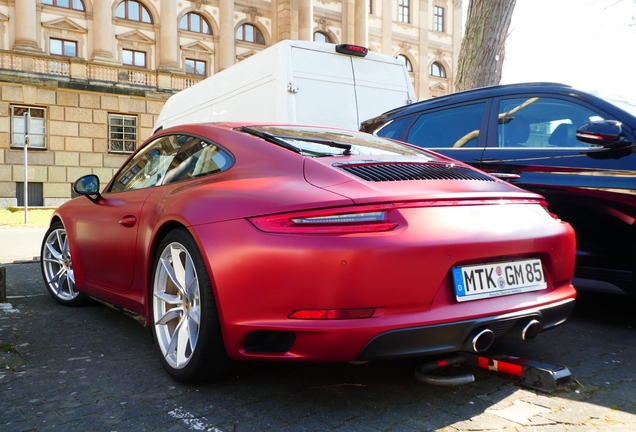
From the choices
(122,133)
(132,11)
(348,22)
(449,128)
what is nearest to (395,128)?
(449,128)

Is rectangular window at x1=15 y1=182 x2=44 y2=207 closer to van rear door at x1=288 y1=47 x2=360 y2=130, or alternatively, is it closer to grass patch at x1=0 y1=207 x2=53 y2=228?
grass patch at x1=0 y1=207 x2=53 y2=228

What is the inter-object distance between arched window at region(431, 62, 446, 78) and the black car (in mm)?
41262

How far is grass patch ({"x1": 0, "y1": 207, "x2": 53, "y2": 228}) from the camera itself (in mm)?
17312

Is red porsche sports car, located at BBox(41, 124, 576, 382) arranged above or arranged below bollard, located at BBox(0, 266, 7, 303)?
above

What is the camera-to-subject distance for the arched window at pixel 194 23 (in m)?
33.2

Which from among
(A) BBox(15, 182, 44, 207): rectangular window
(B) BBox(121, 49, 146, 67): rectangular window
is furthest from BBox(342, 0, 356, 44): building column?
(A) BBox(15, 182, 44, 207): rectangular window

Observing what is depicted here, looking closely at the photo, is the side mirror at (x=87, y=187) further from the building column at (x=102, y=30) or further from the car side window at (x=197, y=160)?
the building column at (x=102, y=30)

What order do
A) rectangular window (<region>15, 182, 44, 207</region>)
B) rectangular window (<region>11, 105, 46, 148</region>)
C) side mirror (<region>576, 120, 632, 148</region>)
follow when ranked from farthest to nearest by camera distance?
1. rectangular window (<region>15, 182, 44, 207</region>)
2. rectangular window (<region>11, 105, 46, 148</region>)
3. side mirror (<region>576, 120, 632, 148</region>)

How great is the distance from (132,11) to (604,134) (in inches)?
1220

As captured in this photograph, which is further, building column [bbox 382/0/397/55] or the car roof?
building column [bbox 382/0/397/55]

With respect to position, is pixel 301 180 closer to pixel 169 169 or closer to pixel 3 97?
pixel 169 169

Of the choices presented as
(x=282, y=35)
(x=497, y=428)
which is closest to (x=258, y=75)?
(x=497, y=428)

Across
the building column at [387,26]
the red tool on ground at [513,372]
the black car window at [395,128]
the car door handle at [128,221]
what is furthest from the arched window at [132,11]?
the red tool on ground at [513,372]

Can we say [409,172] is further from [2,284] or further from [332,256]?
[2,284]
